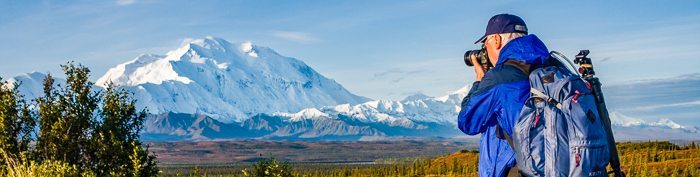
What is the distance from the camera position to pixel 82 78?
32125 millimetres

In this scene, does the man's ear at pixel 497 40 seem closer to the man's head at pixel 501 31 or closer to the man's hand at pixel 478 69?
the man's head at pixel 501 31

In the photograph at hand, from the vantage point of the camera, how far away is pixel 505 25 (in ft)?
21.9

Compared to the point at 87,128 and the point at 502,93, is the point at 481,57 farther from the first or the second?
the point at 87,128

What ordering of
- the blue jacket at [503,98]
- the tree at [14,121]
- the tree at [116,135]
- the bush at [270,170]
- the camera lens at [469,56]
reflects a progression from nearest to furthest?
A: 1. the blue jacket at [503,98]
2. the camera lens at [469,56]
3. the bush at [270,170]
4. the tree at [14,121]
5. the tree at [116,135]

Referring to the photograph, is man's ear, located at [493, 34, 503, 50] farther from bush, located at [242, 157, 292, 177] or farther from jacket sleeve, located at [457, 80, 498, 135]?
bush, located at [242, 157, 292, 177]

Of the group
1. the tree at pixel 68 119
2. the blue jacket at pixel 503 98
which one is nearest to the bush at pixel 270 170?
the tree at pixel 68 119

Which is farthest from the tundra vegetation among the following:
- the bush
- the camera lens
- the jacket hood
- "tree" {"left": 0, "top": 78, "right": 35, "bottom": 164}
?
the jacket hood

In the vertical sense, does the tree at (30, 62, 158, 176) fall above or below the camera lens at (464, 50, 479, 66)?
above

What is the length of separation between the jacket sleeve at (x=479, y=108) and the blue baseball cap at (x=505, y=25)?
55 centimetres

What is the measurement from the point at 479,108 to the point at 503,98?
0.22 metres

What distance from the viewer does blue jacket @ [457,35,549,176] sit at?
20.5 feet

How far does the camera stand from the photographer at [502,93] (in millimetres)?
6273

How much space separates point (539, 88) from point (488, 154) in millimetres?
910

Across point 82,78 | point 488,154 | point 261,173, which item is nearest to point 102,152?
point 82,78
